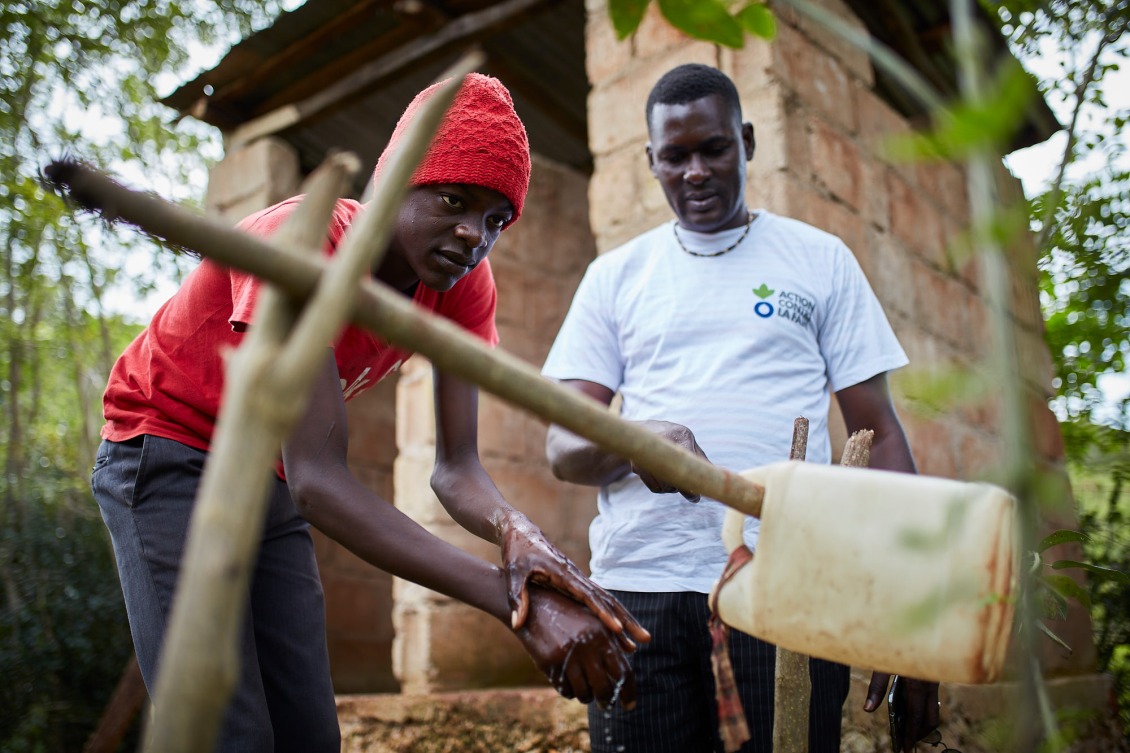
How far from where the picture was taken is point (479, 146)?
5.91 ft

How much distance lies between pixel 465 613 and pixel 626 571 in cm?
190

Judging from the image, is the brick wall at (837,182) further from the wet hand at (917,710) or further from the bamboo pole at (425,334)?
the bamboo pole at (425,334)

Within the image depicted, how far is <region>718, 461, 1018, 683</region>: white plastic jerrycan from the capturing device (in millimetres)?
897

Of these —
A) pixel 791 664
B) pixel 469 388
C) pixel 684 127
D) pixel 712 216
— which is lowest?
pixel 791 664

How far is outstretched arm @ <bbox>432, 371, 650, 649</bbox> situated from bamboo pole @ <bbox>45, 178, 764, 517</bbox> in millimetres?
449

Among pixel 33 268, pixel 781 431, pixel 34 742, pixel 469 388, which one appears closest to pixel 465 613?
pixel 469 388

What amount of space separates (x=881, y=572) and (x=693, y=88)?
1597 millimetres

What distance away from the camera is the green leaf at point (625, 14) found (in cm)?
89

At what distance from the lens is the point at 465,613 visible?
376 cm

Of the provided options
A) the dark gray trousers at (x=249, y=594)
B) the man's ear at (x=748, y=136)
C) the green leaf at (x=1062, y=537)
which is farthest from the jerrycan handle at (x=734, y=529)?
the man's ear at (x=748, y=136)

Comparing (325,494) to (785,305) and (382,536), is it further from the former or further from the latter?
(785,305)

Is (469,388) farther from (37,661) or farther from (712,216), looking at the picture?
(37,661)

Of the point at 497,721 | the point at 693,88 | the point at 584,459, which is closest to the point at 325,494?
the point at 584,459

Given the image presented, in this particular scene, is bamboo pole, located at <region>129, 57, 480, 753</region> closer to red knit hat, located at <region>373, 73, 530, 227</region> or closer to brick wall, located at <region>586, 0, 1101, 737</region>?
red knit hat, located at <region>373, 73, 530, 227</region>
